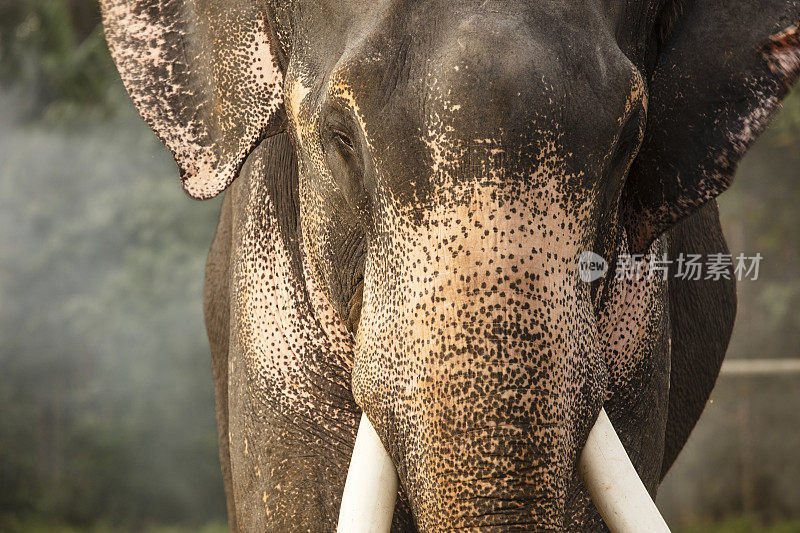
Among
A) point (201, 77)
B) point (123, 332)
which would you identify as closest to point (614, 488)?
point (201, 77)

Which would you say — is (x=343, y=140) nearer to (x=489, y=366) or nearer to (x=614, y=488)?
(x=489, y=366)

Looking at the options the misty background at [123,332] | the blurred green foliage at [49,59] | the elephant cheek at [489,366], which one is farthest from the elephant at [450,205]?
the blurred green foliage at [49,59]

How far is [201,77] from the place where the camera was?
1.86m

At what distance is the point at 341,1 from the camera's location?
1.53 metres

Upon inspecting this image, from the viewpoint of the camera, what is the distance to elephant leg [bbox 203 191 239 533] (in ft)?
8.03

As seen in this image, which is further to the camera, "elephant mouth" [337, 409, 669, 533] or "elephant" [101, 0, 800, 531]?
"elephant mouth" [337, 409, 669, 533]

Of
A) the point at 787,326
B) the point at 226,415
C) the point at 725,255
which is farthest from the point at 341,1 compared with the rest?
the point at 787,326

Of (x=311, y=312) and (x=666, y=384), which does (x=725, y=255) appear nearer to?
(x=666, y=384)

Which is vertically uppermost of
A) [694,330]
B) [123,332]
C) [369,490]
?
[369,490]

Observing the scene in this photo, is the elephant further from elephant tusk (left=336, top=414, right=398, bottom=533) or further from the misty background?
the misty background

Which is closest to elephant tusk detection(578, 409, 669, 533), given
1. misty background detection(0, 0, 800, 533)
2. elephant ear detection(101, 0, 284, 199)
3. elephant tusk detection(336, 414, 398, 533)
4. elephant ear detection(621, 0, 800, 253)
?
elephant tusk detection(336, 414, 398, 533)

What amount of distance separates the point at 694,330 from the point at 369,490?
138cm

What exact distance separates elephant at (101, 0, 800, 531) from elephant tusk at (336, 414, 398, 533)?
0.04 meters

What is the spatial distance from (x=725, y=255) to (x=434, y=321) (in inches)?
64.5
